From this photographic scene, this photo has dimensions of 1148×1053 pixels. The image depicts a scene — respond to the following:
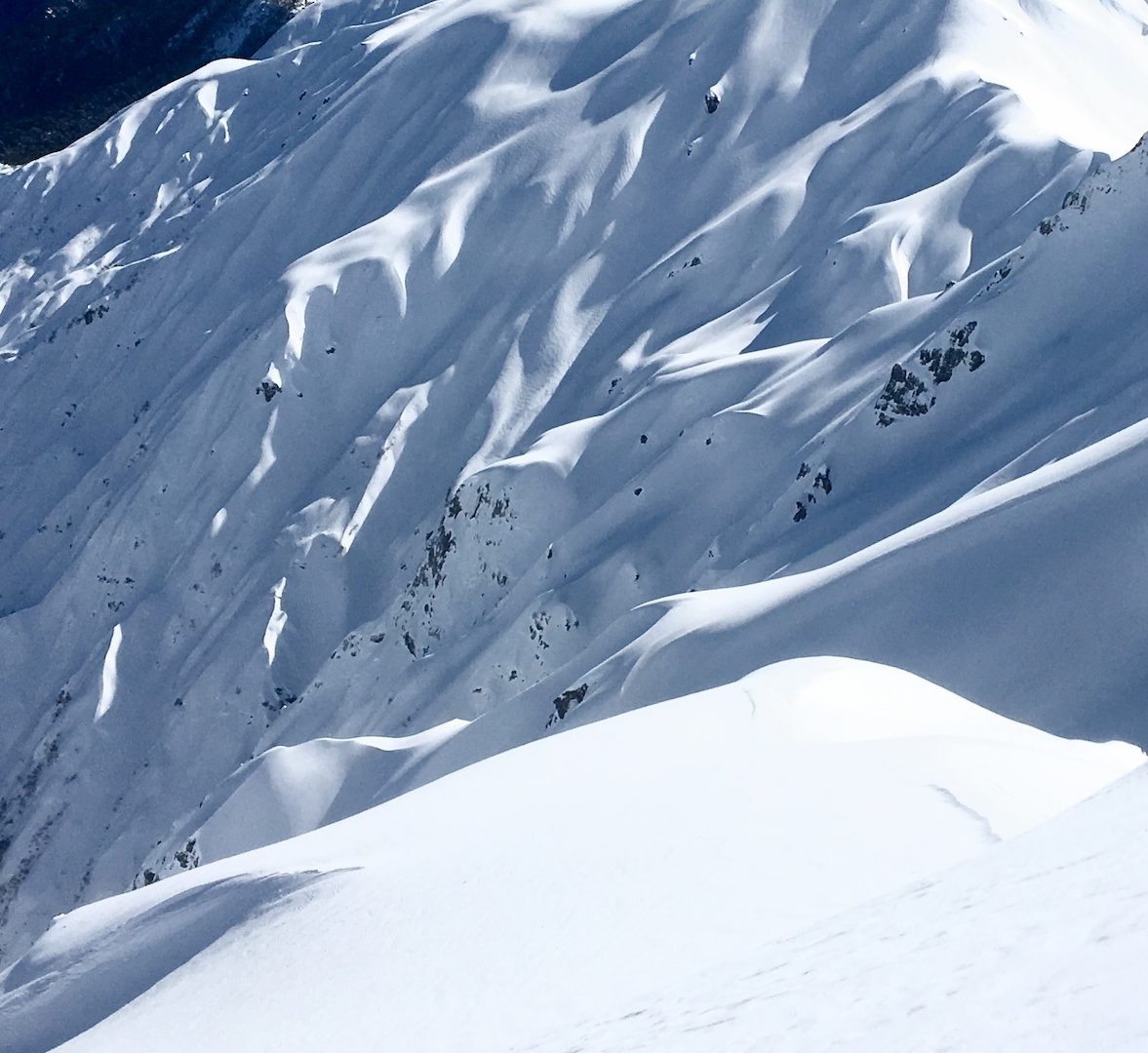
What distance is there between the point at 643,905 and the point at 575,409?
28.2 metres

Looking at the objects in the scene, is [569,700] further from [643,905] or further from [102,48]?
[102,48]

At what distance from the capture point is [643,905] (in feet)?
30.6

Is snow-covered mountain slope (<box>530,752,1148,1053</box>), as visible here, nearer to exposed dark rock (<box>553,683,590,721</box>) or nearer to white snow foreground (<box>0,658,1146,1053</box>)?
white snow foreground (<box>0,658,1146,1053</box>)

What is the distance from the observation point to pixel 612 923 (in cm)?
914

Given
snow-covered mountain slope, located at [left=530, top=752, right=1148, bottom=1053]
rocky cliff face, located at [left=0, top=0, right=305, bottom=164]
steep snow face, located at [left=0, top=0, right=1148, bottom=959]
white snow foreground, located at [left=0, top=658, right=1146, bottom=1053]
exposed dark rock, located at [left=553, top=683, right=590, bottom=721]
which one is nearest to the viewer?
snow-covered mountain slope, located at [left=530, top=752, right=1148, bottom=1053]

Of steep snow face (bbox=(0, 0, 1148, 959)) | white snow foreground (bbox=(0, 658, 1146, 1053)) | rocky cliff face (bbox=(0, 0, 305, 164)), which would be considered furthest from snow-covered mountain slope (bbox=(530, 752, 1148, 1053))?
rocky cliff face (bbox=(0, 0, 305, 164))

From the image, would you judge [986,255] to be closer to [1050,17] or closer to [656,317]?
[656,317]

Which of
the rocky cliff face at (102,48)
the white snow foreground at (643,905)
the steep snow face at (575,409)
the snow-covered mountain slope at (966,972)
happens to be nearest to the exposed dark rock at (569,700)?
the steep snow face at (575,409)

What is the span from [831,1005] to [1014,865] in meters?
1.60

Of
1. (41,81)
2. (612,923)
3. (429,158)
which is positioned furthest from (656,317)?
(41,81)

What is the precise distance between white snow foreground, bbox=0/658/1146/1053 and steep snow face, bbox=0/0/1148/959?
430 cm

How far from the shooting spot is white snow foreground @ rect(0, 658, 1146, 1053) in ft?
18.4

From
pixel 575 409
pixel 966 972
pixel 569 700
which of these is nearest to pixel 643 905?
pixel 966 972

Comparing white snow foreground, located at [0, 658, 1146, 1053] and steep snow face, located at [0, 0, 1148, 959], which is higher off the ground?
white snow foreground, located at [0, 658, 1146, 1053]
